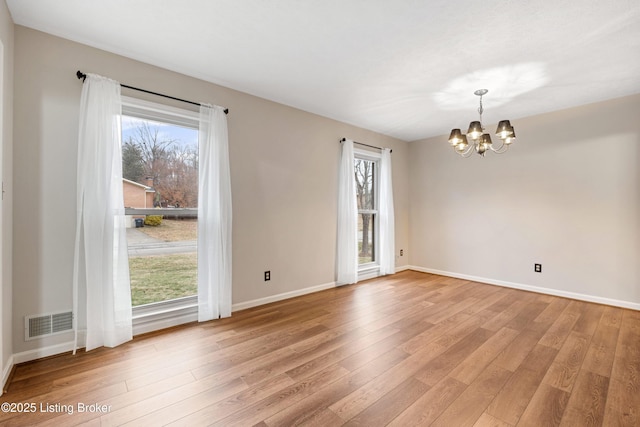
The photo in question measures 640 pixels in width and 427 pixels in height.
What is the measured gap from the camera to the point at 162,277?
2.95 metres

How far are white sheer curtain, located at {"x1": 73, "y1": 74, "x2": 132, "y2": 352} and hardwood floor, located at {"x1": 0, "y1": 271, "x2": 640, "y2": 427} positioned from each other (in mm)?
278

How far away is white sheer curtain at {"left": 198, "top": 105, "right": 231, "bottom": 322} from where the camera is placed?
2.99m

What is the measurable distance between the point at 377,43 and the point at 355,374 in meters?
2.68

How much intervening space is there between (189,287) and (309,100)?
271 centimetres

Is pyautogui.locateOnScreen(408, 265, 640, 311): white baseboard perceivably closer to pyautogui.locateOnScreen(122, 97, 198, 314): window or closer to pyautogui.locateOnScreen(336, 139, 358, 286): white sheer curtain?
pyautogui.locateOnScreen(336, 139, 358, 286): white sheer curtain

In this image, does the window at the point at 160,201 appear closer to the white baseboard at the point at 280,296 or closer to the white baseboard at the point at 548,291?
the white baseboard at the point at 280,296

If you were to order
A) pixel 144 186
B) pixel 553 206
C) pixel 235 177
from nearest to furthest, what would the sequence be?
pixel 144 186 → pixel 235 177 → pixel 553 206

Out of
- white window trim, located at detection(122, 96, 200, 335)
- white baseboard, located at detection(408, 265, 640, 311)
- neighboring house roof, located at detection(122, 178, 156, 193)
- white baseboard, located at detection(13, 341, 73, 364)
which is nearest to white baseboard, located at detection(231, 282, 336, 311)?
white window trim, located at detection(122, 96, 200, 335)

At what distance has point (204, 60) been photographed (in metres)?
2.71

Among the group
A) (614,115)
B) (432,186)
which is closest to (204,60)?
(432,186)

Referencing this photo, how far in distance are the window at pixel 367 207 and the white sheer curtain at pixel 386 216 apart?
137mm

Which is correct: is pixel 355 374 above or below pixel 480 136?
below

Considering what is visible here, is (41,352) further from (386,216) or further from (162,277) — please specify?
(386,216)

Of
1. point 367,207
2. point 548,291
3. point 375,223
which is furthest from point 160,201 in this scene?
point 548,291
